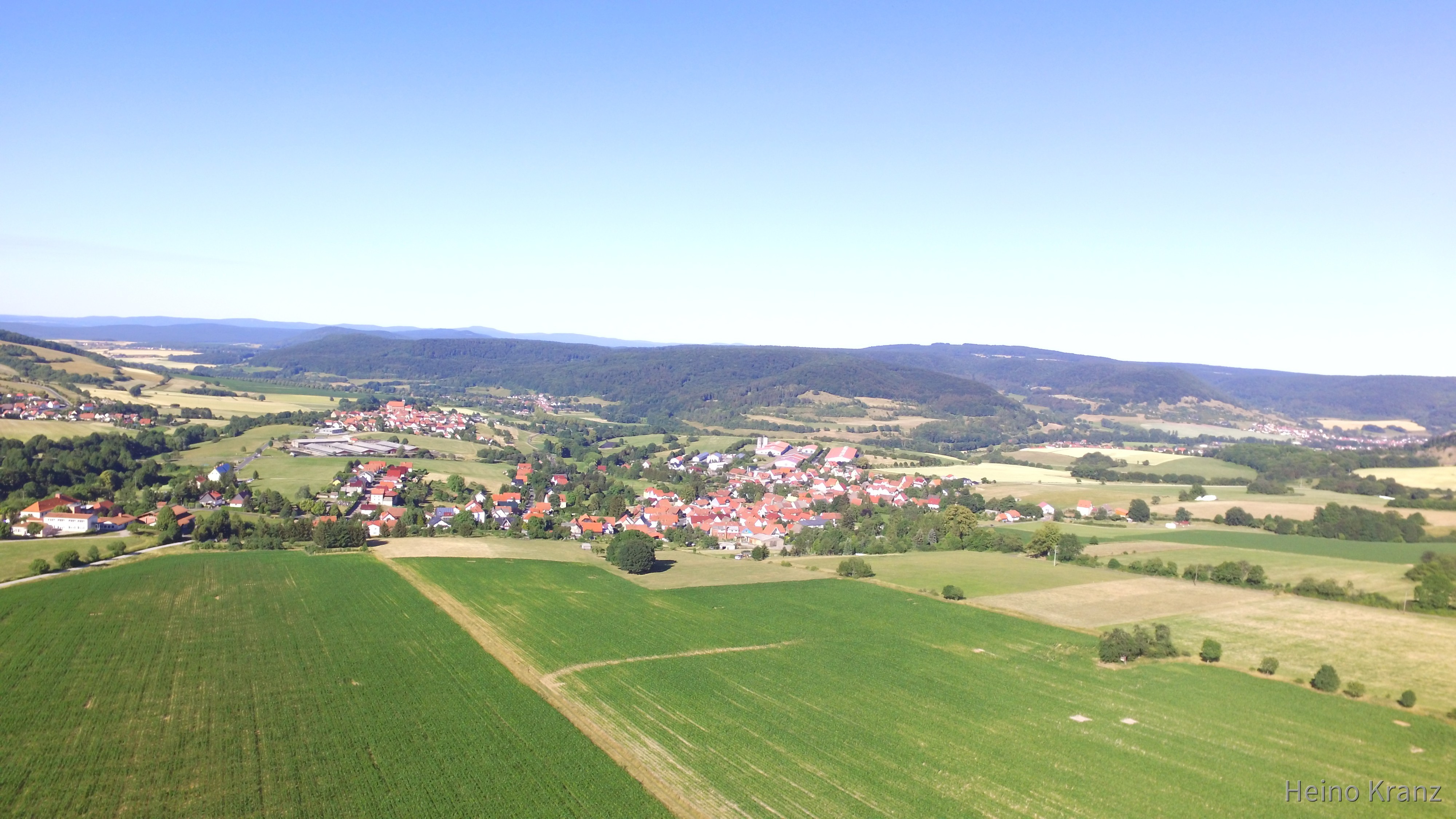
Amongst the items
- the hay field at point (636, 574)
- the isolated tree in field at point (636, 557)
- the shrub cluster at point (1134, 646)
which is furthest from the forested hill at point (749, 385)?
the shrub cluster at point (1134, 646)

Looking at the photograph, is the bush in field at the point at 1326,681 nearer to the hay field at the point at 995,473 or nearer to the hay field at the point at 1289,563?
the hay field at the point at 1289,563

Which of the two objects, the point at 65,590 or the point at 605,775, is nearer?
the point at 605,775

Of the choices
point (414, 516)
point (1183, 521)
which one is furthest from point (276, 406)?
point (1183, 521)

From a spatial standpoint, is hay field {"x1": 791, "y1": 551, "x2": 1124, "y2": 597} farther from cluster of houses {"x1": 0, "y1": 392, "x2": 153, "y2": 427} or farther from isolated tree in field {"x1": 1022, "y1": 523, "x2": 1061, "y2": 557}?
cluster of houses {"x1": 0, "y1": 392, "x2": 153, "y2": 427}

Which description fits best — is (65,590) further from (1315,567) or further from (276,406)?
(276,406)

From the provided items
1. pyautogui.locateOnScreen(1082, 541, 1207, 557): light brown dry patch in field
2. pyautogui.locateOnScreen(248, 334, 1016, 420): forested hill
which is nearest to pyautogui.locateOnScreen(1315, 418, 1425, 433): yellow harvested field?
pyautogui.locateOnScreen(248, 334, 1016, 420): forested hill
